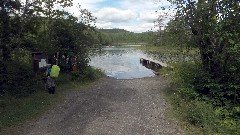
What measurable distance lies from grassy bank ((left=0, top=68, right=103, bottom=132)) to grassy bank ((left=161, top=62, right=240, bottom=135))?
208 inches

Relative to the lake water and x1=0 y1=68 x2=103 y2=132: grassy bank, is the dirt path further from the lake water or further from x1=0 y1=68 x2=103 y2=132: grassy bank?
the lake water

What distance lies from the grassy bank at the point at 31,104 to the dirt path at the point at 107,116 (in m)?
0.49

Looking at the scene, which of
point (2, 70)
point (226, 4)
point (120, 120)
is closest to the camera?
point (120, 120)

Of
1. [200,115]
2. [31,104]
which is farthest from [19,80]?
[200,115]

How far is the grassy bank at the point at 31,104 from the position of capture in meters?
9.94

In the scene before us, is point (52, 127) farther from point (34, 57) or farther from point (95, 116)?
point (34, 57)

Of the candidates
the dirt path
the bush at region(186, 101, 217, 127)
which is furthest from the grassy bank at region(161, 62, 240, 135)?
the dirt path

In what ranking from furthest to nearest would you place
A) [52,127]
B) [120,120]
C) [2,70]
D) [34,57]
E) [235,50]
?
[34,57] < [2,70] < [235,50] < [120,120] < [52,127]

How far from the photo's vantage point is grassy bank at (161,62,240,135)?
29.4 feet

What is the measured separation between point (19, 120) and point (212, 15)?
927cm

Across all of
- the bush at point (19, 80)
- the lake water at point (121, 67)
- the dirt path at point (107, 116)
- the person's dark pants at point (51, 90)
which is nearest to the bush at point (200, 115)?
the dirt path at point (107, 116)

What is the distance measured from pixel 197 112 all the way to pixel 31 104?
269 inches

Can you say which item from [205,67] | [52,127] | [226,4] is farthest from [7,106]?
[226,4]

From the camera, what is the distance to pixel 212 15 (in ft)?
41.8
